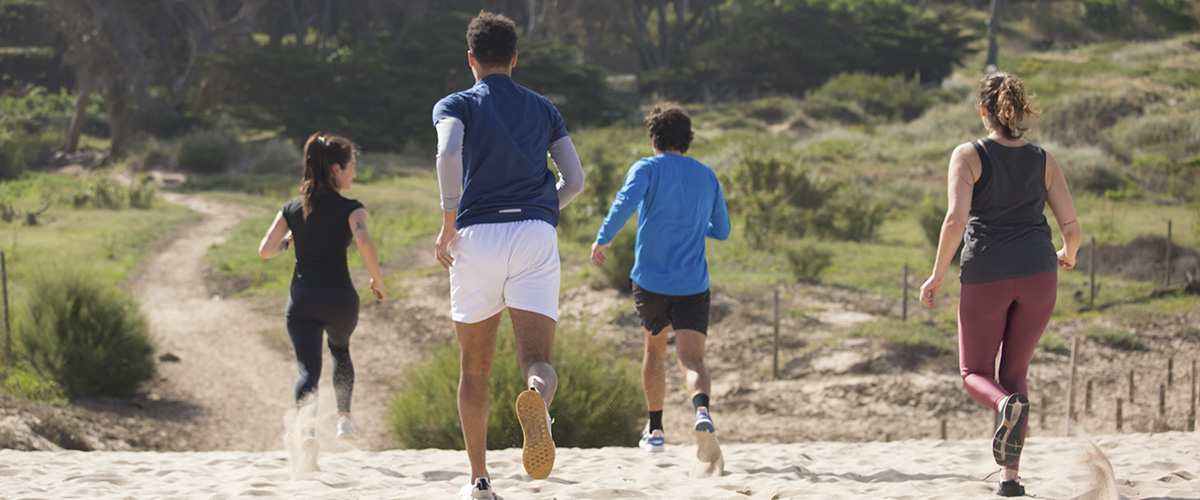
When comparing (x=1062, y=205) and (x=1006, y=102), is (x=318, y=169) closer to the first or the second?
(x=1006, y=102)

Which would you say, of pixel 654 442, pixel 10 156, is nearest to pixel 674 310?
pixel 654 442

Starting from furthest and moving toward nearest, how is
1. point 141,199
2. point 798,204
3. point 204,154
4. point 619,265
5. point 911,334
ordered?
point 204,154, point 141,199, point 798,204, point 619,265, point 911,334

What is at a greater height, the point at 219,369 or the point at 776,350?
the point at 776,350

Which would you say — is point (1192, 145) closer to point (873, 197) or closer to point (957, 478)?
point (873, 197)

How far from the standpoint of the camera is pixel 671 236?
15.2 ft

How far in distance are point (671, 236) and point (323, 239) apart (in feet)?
5.42

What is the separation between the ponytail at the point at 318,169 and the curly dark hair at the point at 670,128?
152cm

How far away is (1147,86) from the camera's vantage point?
100 feet

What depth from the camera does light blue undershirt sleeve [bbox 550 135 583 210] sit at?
12.2 ft

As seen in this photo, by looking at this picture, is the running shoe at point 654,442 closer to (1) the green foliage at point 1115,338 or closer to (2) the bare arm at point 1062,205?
(2) the bare arm at point 1062,205

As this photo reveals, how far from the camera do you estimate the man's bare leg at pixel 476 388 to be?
358 cm

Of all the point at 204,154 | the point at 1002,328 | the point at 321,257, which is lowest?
the point at 1002,328

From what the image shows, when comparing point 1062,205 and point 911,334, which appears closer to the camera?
point 1062,205

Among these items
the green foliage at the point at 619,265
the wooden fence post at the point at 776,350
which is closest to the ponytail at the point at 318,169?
the wooden fence post at the point at 776,350
